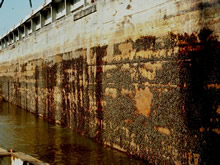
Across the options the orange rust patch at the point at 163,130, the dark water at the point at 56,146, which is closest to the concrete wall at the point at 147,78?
the orange rust patch at the point at 163,130

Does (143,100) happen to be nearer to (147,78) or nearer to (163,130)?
(147,78)

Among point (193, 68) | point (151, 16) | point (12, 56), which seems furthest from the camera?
point (12, 56)

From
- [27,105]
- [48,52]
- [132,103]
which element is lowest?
[27,105]

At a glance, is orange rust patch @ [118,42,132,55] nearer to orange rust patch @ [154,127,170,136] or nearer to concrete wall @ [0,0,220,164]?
concrete wall @ [0,0,220,164]

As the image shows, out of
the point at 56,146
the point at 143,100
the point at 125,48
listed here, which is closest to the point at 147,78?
the point at 143,100

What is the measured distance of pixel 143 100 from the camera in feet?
15.5

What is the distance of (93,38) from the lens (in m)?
6.49

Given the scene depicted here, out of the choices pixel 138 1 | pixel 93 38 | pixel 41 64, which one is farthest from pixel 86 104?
pixel 41 64

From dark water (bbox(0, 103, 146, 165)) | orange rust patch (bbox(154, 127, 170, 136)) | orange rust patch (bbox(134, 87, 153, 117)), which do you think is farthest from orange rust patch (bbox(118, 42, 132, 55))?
dark water (bbox(0, 103, 146, 165))

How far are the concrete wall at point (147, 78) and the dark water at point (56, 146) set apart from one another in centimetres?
25

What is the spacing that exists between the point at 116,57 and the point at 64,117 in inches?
140

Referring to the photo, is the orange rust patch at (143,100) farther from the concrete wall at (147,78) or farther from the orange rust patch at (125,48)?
the orange rust patch at (125,48)

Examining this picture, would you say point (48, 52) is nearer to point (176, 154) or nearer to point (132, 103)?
point (132, 103)

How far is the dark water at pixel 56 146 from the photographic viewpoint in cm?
521
